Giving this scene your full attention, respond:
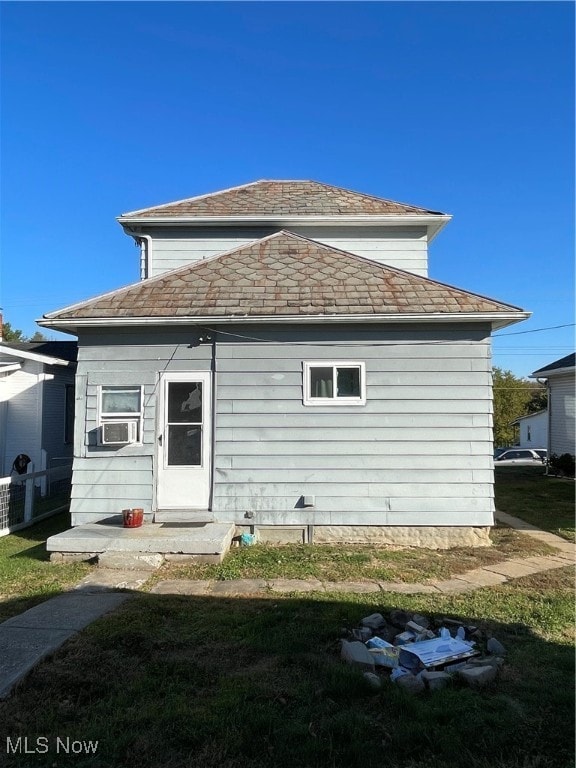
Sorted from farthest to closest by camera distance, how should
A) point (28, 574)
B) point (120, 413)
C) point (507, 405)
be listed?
point (507, 405) < point (120, 413) < point (28, 574)

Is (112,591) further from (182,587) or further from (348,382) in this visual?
(348,382)

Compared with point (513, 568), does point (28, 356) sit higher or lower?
higher

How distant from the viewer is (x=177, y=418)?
301 inches

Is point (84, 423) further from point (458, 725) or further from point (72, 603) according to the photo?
point (458, 725)

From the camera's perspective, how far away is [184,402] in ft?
25.1

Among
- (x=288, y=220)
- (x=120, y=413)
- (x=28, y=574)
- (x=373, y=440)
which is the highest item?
(x=288, y=220)

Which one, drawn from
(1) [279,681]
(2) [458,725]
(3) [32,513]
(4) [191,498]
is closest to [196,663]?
(1) [279,681]

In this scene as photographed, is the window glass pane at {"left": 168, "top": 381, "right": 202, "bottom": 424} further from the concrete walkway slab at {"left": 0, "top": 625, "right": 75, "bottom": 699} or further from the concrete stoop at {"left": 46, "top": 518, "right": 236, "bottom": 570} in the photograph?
the concrete walkway slab at {"left": 0, "top": 625, "right": 75, "bottom": 699}

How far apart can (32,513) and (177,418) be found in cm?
382

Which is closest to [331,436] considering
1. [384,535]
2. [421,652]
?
[384,535]

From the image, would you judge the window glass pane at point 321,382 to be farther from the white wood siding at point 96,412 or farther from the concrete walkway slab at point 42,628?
the concrete walkway slab at point 42,628

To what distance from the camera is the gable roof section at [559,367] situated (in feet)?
53.2

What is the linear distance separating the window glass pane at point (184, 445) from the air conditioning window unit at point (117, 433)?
1.76ft

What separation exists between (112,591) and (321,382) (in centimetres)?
390
